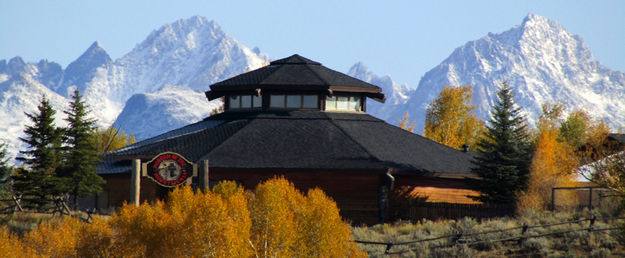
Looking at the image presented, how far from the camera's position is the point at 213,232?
19.8 metres

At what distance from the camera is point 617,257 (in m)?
27.5

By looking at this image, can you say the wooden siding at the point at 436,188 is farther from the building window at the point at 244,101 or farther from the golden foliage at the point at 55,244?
the golden foliage at the point at 55,244

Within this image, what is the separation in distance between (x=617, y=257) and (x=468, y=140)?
5108 centimetres

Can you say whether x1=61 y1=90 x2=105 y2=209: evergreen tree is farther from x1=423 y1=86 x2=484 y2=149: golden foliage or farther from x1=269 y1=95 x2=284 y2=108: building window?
x1=423 y1=86 x2=484 y2=149: golden foliage

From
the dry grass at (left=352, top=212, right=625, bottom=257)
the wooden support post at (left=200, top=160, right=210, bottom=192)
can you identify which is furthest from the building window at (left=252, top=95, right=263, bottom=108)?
the wooden support post at (left=200, top=160, right=210, bottom=192)

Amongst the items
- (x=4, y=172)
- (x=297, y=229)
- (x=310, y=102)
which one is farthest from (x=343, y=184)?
(x=4, y=172)

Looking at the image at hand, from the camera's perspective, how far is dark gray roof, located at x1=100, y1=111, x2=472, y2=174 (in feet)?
121

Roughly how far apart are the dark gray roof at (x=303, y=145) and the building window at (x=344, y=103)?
0.59m

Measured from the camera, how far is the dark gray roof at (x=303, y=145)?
36750 mm

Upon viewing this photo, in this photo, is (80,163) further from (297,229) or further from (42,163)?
(297,229)

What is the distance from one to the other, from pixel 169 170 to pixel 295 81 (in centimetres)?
1637

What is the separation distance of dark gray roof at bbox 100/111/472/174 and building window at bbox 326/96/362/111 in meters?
0.59

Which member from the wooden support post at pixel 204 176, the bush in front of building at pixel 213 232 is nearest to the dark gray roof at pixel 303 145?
the wooden support post at pixel 204 176

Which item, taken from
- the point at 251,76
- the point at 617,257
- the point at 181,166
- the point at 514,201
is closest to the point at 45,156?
the point at 251,76
